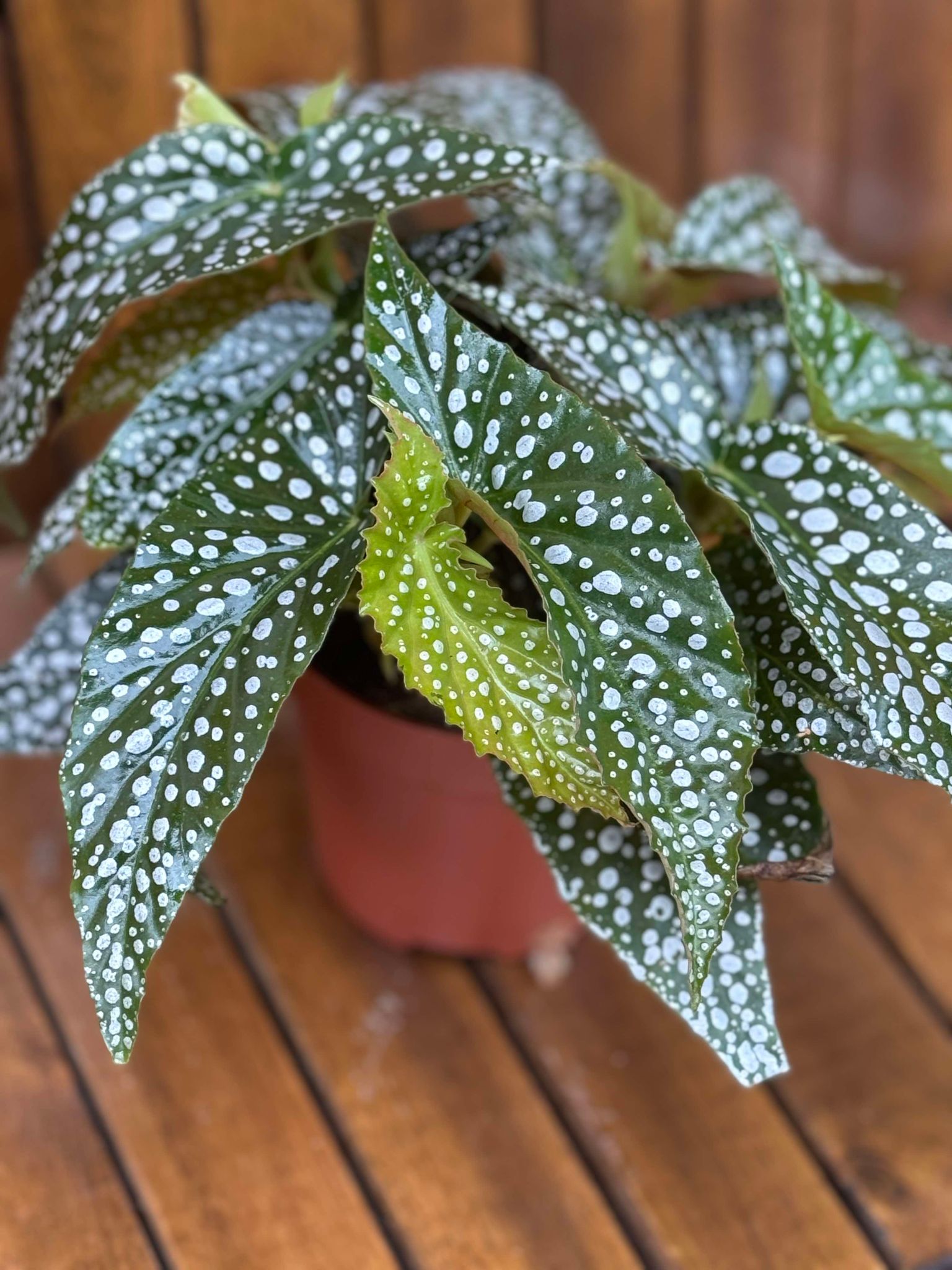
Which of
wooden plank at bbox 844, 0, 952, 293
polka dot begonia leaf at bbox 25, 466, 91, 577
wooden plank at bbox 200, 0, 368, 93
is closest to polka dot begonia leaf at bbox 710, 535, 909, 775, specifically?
polka dot begonia leaf at bbox 25, 466, 91, 577

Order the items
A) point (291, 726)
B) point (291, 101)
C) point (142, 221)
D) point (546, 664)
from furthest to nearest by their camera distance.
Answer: point (291, 726), point (291, 101), point (142, 221), point (546, 664)

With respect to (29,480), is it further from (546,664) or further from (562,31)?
(546,664)

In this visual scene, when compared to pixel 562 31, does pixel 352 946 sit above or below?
below

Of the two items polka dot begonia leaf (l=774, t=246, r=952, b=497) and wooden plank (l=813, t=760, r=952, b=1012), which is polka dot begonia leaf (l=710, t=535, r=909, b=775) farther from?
wooden plank (l=813, t=760, r=952, b=1012)

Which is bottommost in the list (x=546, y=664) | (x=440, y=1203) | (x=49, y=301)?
(x=440, y=1203)

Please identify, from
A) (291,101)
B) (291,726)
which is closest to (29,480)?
(291,726)

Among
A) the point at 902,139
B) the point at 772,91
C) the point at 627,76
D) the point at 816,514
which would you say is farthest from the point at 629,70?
the point at 816,514

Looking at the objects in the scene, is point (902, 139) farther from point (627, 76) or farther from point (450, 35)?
point (450, 35)

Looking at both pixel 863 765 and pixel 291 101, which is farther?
pixel 291 101
